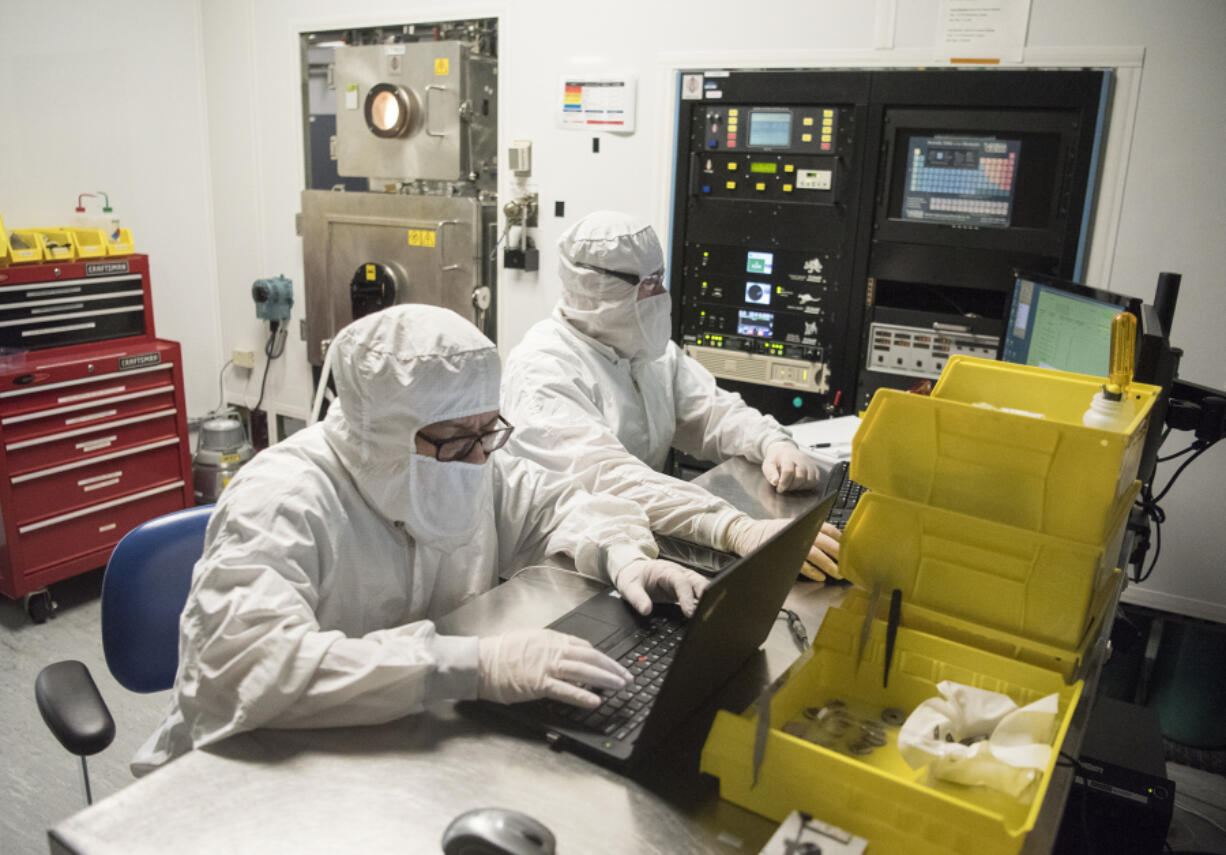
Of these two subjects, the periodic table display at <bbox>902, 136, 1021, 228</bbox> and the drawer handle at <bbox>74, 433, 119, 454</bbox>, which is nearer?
the periodic table display at <bbox>902, 136, 1021, 228</bbox>

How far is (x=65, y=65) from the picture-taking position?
11.5ft

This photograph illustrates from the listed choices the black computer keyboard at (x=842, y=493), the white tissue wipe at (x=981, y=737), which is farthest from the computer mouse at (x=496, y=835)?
the black computer keyboard at (x=842, y=493)

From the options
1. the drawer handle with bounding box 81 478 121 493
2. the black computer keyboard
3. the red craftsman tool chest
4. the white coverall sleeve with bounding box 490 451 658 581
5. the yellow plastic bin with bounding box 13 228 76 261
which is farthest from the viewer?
the drawer handle with bounding box 81 478 121 493

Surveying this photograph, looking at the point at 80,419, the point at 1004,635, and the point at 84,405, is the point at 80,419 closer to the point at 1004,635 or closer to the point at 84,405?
the point at 84,405

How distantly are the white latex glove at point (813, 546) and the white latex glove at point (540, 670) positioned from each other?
483 millimetres

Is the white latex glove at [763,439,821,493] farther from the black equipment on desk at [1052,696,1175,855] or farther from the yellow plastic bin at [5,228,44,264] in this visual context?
the yellow plastic bin at [5,228,44,264]

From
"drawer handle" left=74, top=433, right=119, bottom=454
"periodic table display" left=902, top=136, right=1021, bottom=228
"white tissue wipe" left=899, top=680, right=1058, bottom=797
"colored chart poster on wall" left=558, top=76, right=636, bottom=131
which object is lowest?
"drawer handle" left=74, top=433, right=119, bottom=454

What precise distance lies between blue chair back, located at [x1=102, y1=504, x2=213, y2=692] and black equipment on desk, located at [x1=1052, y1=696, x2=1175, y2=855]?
1.61 m

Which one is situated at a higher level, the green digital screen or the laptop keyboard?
the green digital screen

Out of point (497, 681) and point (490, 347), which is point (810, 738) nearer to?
point (497, 681)

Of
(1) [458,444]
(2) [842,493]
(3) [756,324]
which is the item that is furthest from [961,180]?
(1) [458,444]

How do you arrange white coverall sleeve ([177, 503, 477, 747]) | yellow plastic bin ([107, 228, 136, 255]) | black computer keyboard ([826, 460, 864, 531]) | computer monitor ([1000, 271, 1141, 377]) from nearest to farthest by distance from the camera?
1. white coverall sleeve ([177, 503, 477, 747])
2. computer monitor ([1000, 271, 1141, 377])
3. black computer keyboard ([826, 460, 864, 531])
4. yellow plastic bin ([107, 228, 136, 255])

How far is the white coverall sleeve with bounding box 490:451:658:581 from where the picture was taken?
5.05 ft

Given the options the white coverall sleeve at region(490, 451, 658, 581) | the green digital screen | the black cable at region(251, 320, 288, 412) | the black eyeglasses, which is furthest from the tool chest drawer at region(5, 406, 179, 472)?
the green digital screen
